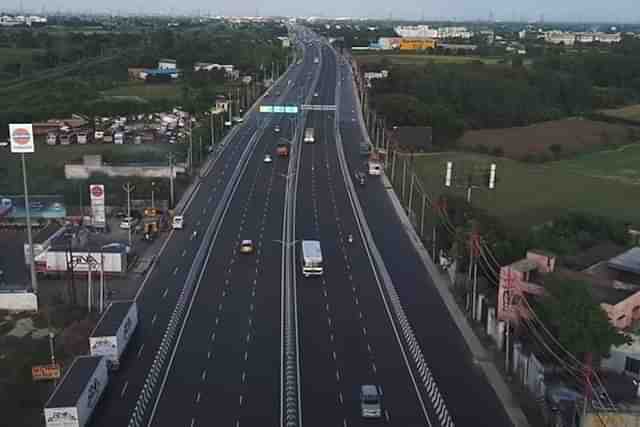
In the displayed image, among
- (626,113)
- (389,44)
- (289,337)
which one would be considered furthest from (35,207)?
(389,44)

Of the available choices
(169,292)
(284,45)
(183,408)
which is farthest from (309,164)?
(284,45)

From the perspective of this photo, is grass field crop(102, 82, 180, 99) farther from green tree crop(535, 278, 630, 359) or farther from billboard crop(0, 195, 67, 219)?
green tree crop(535, 278, 630, 359)

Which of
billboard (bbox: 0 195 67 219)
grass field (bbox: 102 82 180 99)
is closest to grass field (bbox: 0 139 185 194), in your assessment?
billboard (bbox: 0 195 67 219)

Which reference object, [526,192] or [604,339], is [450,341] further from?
[526,192]

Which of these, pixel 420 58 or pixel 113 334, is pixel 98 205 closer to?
pixel 113 334

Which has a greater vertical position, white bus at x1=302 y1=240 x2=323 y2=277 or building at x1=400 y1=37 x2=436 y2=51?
building at x1=400 y1=37 x2=436 y2=51

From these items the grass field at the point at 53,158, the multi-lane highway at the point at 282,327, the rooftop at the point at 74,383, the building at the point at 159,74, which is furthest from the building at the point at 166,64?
the rooftop at the point at 74,383
